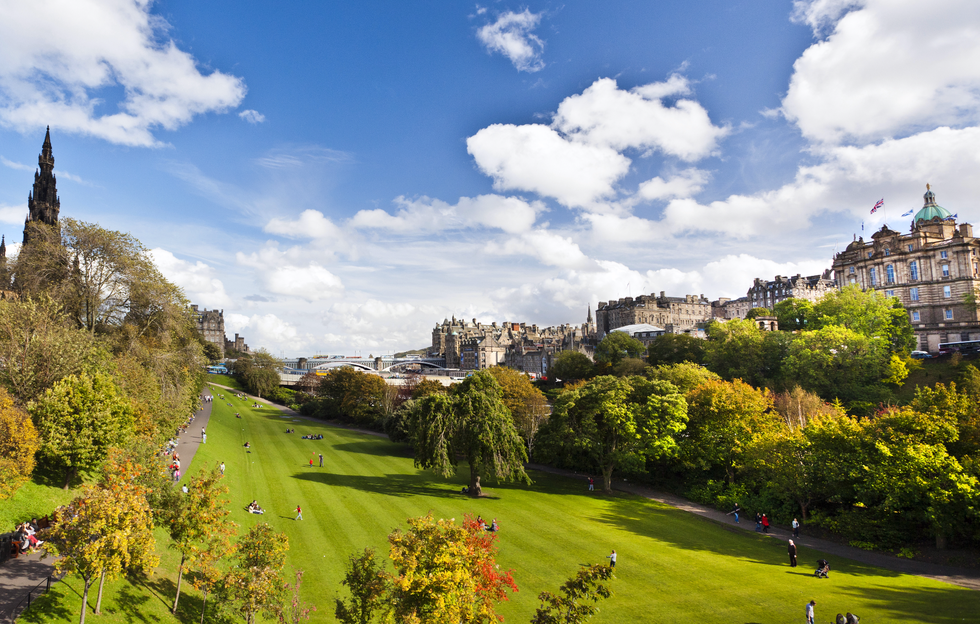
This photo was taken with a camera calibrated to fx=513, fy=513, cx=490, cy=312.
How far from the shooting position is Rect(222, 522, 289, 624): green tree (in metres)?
15.3

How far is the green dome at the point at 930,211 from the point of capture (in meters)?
79.4

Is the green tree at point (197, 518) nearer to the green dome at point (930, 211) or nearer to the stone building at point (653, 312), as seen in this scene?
the green dome at point (930, 211)

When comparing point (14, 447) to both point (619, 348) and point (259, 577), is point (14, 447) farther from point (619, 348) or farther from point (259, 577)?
point (619, 348)

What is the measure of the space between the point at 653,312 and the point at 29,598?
167175mm

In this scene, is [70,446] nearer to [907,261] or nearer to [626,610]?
[626,610]

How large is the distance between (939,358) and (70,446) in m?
83.6

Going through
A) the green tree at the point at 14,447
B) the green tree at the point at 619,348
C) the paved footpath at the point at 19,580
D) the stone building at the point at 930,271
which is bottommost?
the paved footpath at the point at 19,580

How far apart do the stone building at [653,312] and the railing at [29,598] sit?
15389 cm

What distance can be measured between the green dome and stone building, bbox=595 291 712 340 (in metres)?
80.5

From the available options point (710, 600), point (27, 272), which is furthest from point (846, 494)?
point (27, 272)

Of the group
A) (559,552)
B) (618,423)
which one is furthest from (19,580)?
(618,423)

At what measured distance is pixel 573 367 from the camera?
9456 cm

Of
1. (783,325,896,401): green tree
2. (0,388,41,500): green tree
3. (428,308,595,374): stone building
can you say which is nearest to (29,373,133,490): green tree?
(0,388,41,500): green tree

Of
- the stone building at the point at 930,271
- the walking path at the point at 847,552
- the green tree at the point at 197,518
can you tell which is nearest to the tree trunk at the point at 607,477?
the walking path at the point at 847,552
